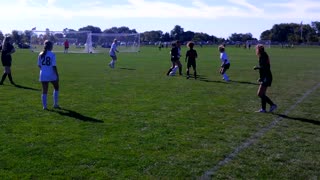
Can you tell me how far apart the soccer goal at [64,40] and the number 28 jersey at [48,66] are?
1868 inches

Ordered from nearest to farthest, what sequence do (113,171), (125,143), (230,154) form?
(113,171)
(230,154)
(125,143)

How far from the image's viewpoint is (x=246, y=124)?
10.5m

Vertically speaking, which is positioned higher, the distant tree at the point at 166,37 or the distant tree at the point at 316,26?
the distant tree at the point at 316,26

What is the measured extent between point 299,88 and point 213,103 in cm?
644

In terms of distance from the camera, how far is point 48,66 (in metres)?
11.7

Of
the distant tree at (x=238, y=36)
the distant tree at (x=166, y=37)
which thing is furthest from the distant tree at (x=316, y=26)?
the distant tree at (x=166, y=37)

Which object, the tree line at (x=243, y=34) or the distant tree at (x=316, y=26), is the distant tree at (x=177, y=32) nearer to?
the tree line at (x=243, y=34)

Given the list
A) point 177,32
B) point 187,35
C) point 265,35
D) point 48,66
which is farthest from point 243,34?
point 48,66

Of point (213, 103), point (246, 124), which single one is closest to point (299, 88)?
point (213, 103)

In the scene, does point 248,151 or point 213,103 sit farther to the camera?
point 213,103

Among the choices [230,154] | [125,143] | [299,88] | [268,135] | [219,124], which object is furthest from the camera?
[299,88]

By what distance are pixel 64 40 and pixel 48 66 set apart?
163ft

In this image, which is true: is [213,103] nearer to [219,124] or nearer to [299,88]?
[219,124]

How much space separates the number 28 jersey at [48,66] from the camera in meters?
11.6
